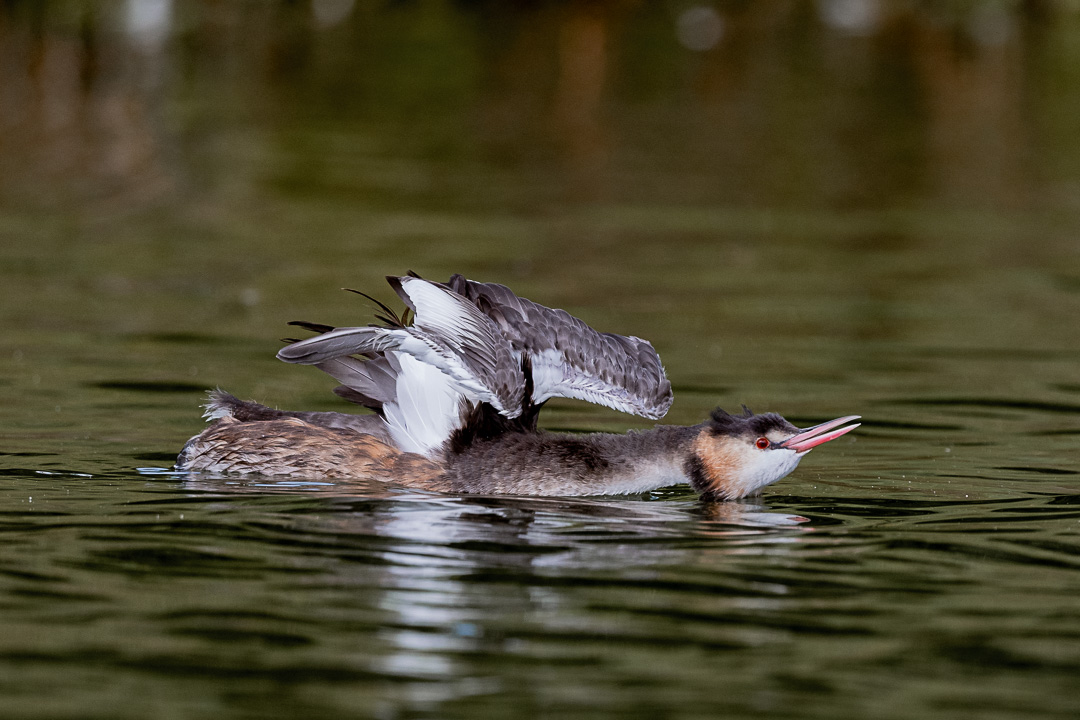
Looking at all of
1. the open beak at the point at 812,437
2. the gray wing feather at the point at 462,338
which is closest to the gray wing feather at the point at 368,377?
the gray wing feather at the point at 462,338

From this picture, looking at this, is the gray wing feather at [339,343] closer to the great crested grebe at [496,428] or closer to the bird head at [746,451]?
the great crested grebe at [496,428]

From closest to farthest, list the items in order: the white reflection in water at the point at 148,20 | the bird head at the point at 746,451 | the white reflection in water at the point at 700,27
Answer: the bird head at the point at 746,451
the white reflection in water at the point at 148,20
the white reflection in water at the point at 700,27

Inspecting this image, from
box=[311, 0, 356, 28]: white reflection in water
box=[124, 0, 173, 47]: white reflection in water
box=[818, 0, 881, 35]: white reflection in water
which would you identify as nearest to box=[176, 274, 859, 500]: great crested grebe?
box=[124, 0, 173, 47]: white reflection in water

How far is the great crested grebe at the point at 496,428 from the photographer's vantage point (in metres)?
8.52

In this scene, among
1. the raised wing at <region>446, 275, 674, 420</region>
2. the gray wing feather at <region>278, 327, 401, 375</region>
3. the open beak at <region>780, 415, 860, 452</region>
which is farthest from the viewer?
the raised wing at <region>446, 275, 674, 420</region>

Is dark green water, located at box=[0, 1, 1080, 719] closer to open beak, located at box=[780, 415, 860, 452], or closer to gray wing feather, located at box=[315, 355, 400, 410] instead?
open beak, located at box=[780, 415, 860, 452]

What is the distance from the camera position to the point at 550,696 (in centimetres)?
548

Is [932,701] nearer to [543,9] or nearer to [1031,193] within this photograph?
[1031,193]

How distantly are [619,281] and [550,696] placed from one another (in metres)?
10.3

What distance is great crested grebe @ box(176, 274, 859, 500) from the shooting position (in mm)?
8516

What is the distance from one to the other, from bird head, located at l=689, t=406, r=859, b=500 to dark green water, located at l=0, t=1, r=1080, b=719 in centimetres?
18

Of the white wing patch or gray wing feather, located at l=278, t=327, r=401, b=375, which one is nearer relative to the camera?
gray wing feather, located at l=278, t=327, r=401, b=375

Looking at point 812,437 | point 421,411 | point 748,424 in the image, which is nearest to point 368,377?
point 421,411

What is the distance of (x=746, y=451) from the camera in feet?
28.4
